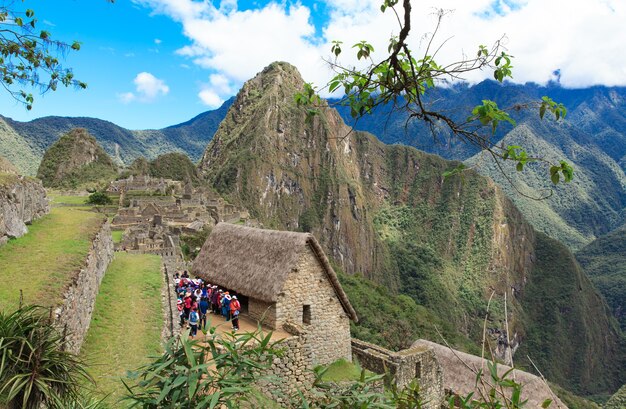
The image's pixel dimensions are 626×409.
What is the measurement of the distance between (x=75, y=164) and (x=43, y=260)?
232 ft

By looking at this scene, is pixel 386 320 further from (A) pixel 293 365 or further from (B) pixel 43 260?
(B) pixel 43 260

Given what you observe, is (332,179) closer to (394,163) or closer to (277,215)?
(277,215)

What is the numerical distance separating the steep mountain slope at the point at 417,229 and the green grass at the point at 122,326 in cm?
9786

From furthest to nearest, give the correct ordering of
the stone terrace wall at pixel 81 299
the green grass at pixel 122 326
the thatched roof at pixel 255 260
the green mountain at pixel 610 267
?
the green mountain at pixel 610 267 → the thatched roof at pixel 255 260 → the green grass at pixel 122 326 → the stone terrace wall at pixel 81 299

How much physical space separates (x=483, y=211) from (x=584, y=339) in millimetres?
50592

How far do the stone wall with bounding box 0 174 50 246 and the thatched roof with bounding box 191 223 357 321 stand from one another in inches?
218

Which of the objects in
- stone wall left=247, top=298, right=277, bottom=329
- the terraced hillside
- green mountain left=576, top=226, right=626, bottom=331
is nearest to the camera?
the terraced hillside

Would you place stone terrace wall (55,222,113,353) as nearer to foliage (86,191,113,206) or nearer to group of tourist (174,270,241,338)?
group of tourist (174,270,241,338)

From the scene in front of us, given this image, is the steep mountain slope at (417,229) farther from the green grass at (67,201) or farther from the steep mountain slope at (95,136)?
the green grass at (67,201)

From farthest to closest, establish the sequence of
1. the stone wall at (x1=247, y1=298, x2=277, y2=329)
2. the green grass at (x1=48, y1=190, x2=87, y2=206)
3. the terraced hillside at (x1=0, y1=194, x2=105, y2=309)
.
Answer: the green grass at (x1=48, y1=190, x2=87, y2=206), the stone wall at (x1=247, y1=298, x2=277, y2=329), the terraced hillside at (x1=0, y1=194, x2=105, y2=309)

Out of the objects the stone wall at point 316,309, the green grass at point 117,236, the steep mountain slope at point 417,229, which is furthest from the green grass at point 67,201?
the steep mountain slope at point 417,229

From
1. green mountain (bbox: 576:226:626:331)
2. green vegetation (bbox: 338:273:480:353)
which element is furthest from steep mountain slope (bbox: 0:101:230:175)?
green mountain (bbox: 576:226:626:331)

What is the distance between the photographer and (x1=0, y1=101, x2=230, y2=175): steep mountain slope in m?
92.7

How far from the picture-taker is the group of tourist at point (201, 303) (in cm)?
1216
